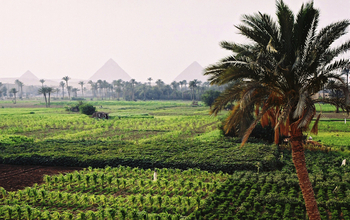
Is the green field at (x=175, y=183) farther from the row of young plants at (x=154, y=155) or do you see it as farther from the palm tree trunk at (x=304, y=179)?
the palm tree trunk at (x=304, y=179)

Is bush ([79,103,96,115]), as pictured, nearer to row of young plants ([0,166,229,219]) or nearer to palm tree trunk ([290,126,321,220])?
row of young plants ([0,166,229,219])

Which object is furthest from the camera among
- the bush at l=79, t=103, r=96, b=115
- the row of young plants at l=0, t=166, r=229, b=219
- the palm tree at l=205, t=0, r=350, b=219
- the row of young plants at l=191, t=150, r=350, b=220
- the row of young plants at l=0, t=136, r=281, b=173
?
the bush at l=79, t=103, r=96, b=115

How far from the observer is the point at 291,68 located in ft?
26.0

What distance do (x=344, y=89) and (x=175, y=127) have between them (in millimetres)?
28152

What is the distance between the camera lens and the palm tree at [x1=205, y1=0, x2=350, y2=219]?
8016mm

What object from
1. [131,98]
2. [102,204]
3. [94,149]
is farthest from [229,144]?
[131,98]

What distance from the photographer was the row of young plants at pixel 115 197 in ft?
32.9

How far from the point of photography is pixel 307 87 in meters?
8.09

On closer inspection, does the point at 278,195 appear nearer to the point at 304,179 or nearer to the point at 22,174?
the point at 304,179

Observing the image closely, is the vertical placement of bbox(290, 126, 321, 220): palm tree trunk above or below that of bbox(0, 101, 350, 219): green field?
above

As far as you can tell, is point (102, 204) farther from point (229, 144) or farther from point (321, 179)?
point (229, 144)

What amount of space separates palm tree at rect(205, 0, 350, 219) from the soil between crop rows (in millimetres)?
10698

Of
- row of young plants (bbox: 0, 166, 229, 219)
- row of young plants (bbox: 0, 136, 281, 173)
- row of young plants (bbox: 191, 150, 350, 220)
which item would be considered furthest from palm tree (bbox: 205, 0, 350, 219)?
row of young plants (bbox: 0, 136, 281, 173)

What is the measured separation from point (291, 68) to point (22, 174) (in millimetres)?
14555
